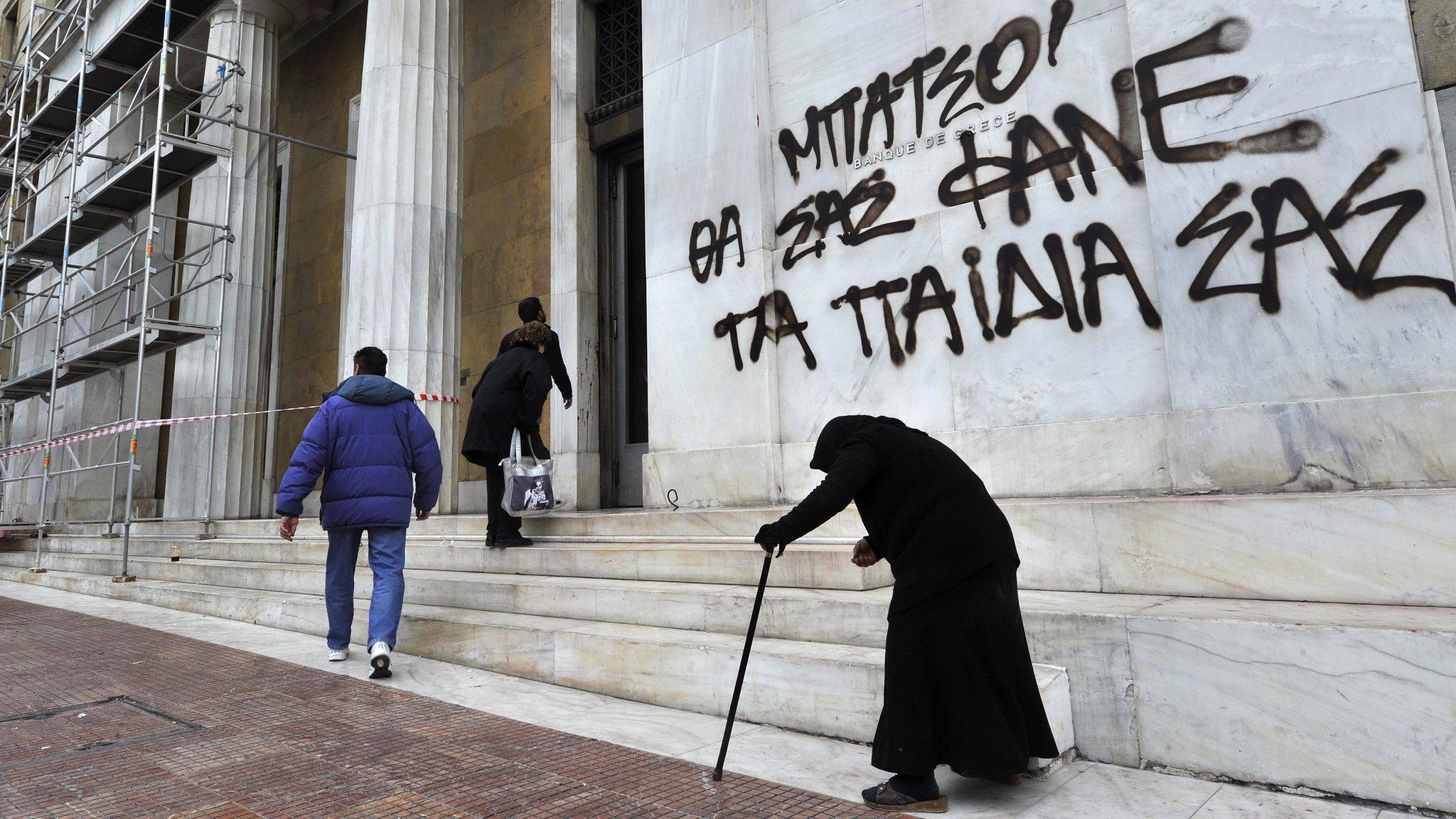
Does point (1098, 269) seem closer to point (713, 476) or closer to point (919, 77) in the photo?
point (919, 77)

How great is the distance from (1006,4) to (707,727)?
15.9 feet

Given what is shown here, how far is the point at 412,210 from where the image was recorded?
912cm

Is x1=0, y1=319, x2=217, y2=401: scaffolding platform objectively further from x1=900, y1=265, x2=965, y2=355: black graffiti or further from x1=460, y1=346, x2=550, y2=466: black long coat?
x1=900, y1=265, x2=965, y2=355: black graffiti

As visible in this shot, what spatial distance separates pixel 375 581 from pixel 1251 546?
15.1 ft

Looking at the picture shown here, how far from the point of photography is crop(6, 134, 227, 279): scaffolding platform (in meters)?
11.5

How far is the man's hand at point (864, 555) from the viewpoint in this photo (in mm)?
3162

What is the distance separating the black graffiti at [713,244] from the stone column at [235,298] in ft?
28.5

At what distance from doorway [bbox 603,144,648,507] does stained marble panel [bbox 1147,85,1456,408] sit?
18.8 ft

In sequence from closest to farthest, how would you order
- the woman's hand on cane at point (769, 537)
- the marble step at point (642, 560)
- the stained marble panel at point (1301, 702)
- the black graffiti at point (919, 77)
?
the stained marble panel at point (1301, 702), the woman's hand on cane at point (769, 537), the marble step at point (642, 560), the black graffiti at point (919, 77)

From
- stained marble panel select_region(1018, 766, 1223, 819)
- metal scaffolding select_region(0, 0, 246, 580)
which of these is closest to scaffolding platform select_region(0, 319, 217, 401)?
metal scaffolding select_region(0, 0, 246, 580)

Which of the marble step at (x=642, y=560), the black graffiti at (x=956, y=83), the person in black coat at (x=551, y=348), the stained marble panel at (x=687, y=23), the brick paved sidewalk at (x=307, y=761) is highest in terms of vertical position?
the stained marble panel at (x=687, y=23)

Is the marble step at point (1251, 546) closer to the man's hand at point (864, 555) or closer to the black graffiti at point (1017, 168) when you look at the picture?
the man's hand at point (864, 555)

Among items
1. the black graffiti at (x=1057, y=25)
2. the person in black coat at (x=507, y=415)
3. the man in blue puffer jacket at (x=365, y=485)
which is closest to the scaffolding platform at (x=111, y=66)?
the person in black coat at (x=507, y=415)

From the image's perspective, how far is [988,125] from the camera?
5648 mm
